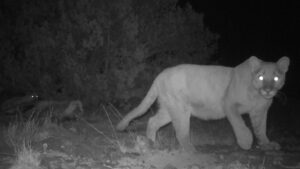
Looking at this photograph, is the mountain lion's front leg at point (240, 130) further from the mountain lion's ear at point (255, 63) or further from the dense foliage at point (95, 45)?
the dense foliage at point (95, 45)

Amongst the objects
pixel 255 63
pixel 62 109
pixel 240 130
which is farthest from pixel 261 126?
pixel 62 109

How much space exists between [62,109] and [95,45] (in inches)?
71.2

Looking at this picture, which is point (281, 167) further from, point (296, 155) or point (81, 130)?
point (81, 130)

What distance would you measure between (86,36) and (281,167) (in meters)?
5.84

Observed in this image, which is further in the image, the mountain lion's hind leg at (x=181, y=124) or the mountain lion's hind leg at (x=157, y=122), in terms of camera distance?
the mountain lion's hind leg at (x=157, y=122)

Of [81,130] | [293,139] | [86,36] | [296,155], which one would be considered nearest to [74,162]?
[81,130]

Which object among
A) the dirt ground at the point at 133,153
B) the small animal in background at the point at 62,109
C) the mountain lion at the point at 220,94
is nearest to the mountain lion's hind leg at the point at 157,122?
the mountain lion at the point at 220,94

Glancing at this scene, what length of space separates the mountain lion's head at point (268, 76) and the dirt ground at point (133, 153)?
1187mm

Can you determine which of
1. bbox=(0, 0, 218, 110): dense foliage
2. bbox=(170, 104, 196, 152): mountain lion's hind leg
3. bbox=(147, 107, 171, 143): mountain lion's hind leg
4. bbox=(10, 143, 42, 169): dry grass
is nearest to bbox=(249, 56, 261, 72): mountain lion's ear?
bbox=(170, 104, 196, 152): mountain lion's hind leg

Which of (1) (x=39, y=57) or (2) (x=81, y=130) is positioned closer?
(2) (x=81, y=130)

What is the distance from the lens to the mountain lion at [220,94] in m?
7.89

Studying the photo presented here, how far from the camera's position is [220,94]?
8.19m

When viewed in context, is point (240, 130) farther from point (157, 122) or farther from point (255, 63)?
point (157, 122)

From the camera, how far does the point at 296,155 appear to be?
779cm
